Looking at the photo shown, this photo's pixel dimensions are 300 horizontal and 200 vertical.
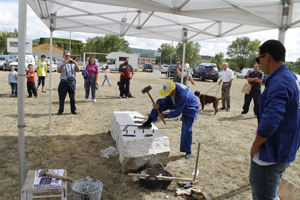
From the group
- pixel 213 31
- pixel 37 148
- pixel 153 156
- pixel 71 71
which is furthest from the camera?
pixel 71 71

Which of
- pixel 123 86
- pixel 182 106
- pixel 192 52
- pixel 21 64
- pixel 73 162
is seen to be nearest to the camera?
pixel 21 64

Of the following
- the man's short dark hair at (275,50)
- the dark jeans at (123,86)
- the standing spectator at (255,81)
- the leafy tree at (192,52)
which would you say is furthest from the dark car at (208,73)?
the leafy tree at (192,52)

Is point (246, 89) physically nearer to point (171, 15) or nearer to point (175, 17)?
point (175, 17)

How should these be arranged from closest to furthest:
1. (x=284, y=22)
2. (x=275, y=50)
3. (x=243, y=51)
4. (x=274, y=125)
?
(x=274, y=125)
(x=275, y=50)
(x=284, y=22)
(x=243, y=51)

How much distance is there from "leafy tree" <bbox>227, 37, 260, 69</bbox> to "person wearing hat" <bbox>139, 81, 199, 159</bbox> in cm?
7119

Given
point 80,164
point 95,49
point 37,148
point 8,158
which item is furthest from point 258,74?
point 95,49

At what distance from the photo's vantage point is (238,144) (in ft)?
17.2

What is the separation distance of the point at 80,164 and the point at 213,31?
4725 millimetres

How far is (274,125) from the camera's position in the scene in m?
1.62

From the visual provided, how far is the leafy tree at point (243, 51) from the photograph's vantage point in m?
69.0

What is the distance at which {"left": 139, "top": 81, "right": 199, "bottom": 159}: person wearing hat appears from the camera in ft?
11.8

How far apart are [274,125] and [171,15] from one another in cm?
468

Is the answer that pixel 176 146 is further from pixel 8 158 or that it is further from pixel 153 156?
pixel 8 158

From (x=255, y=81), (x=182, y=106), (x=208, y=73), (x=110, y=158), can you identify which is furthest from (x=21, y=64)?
(x=208, y=73)
